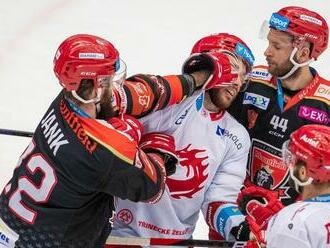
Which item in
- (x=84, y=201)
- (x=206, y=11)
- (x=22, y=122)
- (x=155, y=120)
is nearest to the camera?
(x=84, y=201)

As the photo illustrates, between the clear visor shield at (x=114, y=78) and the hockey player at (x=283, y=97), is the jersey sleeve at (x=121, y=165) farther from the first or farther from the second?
the hockey player at (x=283, y=97)

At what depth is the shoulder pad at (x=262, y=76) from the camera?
2701 millimetres

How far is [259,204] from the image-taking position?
213 centimetres

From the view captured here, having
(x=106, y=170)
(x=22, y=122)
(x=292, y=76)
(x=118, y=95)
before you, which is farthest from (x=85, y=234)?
(x=22, y=122)

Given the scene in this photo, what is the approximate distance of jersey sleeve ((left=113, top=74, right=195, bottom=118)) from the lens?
2094 millimetres

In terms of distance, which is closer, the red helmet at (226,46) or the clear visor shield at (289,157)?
the clear visor shield at (289,157)

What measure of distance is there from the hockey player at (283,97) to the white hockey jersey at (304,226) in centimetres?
85

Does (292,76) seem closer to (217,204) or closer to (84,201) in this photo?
(217,204)

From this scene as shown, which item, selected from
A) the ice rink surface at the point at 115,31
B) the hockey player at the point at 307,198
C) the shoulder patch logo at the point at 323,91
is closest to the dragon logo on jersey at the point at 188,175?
the hockey player at the point at 307,198

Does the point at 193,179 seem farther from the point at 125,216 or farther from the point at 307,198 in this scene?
the point at 307,198

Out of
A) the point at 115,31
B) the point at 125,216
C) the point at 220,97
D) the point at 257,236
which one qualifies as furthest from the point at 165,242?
the point at 115,31

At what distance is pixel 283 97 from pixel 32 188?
110cm

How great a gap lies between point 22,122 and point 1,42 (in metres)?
1.00

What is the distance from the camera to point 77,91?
1924 millimetres
